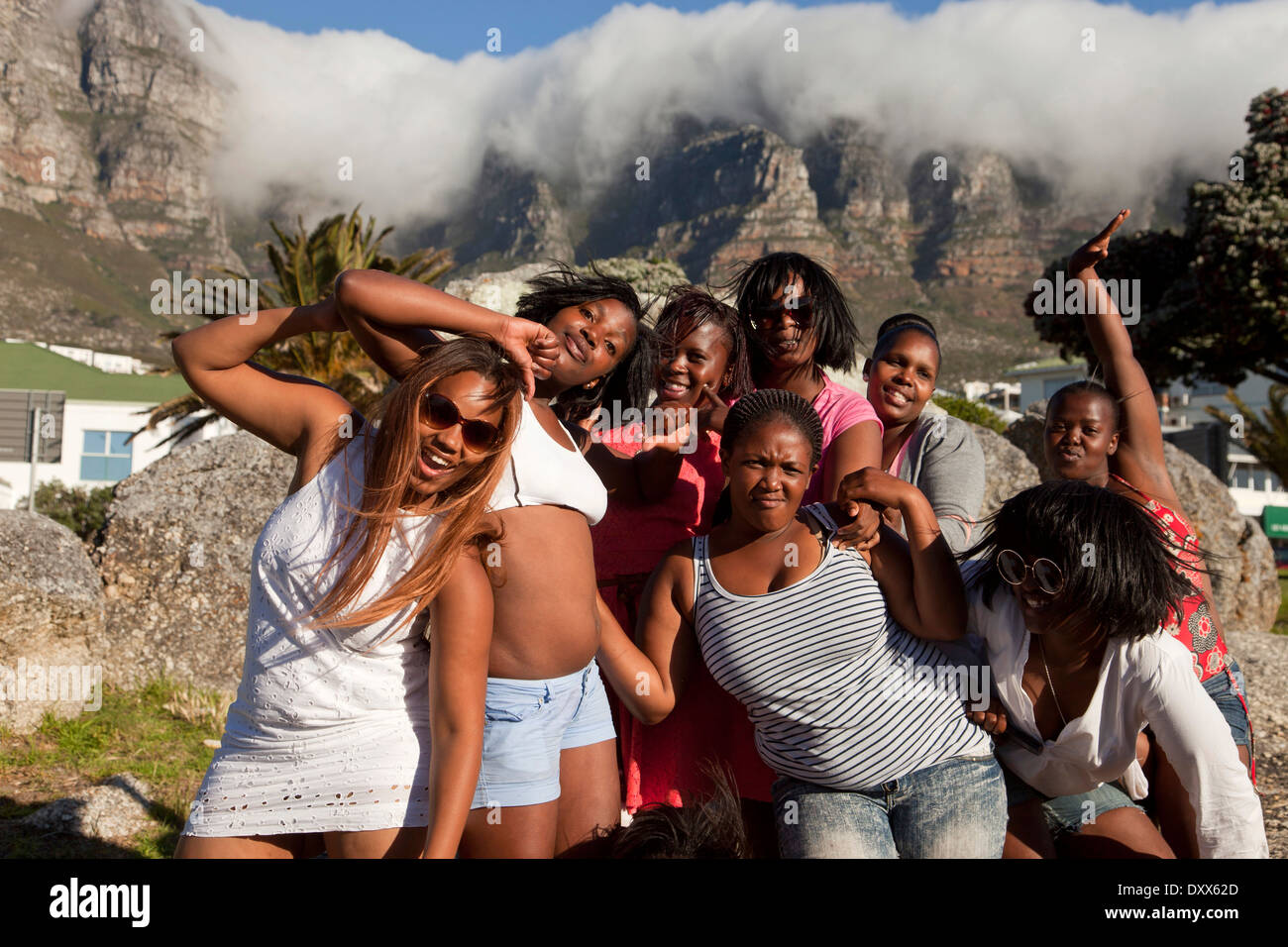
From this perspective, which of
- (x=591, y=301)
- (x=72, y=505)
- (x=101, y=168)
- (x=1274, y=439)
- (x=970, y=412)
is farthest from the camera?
(x=101, y=168)

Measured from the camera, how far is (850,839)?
2.67 metres

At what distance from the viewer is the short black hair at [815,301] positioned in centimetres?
367

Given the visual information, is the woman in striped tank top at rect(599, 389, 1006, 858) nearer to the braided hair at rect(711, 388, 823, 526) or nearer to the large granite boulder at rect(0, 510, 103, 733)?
the braided hair at rect(711, 388, 823, 526)

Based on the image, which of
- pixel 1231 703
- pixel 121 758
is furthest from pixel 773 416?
pixel 121 758

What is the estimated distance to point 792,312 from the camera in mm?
3617

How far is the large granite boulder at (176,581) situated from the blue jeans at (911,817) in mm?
5947

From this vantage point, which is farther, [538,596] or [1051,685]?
[1051,685]

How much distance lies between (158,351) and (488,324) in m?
95.3

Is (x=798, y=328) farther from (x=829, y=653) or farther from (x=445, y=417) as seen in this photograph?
(x=445, y=417)

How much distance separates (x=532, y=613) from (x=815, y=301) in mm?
1702

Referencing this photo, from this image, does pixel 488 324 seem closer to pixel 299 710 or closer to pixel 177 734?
pixel 299 710
